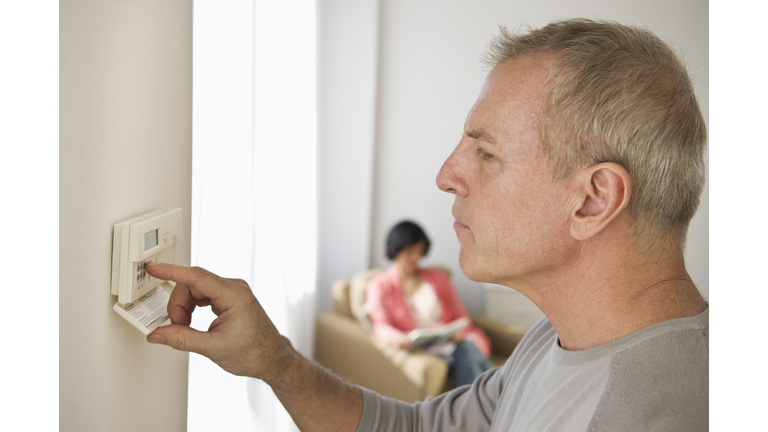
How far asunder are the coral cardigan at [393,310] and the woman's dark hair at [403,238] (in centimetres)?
10

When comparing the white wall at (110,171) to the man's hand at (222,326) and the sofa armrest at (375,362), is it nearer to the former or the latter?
the man's hand at (222,326)

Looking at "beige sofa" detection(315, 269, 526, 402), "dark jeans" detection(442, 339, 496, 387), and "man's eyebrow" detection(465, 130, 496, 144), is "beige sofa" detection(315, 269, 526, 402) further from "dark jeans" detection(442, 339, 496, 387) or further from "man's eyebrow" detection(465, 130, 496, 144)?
"man's eyebrow" detection(465, 130, 496, 144)

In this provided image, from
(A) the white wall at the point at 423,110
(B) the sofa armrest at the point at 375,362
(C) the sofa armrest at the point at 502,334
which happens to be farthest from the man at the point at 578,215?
(A) the white wall at the point at 423,110

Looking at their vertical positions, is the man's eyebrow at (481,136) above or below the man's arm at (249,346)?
above

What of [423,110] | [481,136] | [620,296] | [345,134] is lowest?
[620,296]

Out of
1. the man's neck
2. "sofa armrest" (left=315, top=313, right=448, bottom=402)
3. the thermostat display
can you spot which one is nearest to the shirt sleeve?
the man's neck

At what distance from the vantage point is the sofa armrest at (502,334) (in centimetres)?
265

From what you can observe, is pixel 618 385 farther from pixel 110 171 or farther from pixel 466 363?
pixel 466 363

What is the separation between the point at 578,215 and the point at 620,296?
0.40ft

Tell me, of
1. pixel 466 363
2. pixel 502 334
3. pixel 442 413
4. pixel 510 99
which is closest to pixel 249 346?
pixel 442 413

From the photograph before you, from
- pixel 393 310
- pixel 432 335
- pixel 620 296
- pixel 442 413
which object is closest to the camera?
pixel 620 296

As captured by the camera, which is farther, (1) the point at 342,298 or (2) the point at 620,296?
(1) the point at 342,298

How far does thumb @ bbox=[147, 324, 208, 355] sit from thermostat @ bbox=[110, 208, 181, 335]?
0.01 metres

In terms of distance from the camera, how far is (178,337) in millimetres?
682
